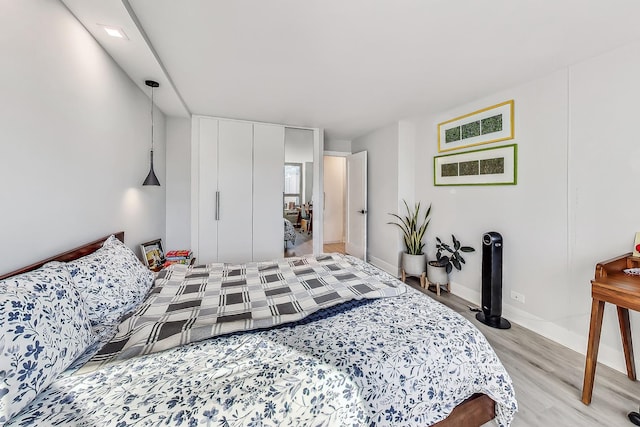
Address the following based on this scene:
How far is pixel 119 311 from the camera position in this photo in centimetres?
140

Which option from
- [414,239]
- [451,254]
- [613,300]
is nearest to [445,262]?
[451,254]

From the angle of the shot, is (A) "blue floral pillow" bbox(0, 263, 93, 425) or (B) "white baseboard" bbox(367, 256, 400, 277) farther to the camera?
(B) "white baseboard" bbox(367, 256, 400, 277)

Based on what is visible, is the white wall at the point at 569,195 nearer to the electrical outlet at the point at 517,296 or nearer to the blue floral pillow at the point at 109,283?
the electrical outlet at the point at 517,296

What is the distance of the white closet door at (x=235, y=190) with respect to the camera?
3.66 m

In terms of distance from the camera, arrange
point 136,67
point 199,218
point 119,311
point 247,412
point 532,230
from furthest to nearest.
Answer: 1. point 199,218
2. point 532,230
3. point 136,67
4. point 119,311
5. point 247,412

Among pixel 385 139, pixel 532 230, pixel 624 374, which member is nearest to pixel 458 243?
pixel 532 230

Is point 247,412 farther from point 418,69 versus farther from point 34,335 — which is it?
point 418,69

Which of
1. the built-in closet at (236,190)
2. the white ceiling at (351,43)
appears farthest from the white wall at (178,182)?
the white ceiling at (351,43)

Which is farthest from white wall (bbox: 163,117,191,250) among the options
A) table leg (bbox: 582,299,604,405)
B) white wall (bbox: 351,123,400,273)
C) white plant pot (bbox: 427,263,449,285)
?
table leg (bbox: 582,299,604,405)

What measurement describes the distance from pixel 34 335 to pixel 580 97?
12.1 feet

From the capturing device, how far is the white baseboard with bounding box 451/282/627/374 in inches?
73.3

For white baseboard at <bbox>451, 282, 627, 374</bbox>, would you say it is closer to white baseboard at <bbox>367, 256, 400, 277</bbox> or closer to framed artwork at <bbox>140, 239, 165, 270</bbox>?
white baseboard at <bbox>367, 256, 400, 277</bbox>

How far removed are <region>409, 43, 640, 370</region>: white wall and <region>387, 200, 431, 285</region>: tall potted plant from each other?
2.76 feet

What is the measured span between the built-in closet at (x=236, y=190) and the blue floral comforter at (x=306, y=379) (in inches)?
97.5
